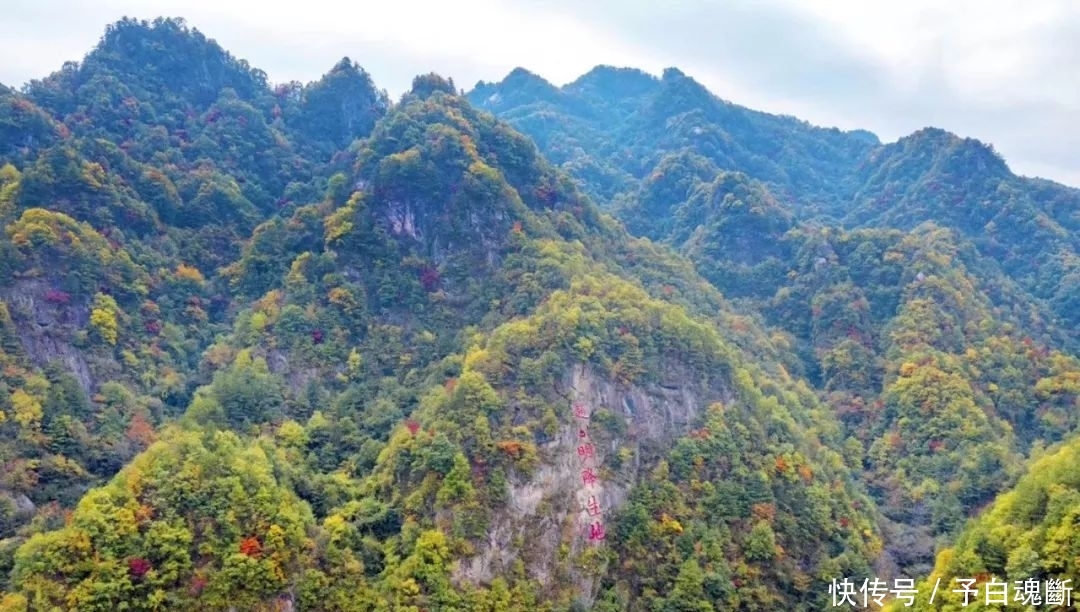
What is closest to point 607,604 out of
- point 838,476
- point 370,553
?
Result: point 370,553

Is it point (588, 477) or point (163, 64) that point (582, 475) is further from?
point (163, 64)

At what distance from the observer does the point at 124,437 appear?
42688mm

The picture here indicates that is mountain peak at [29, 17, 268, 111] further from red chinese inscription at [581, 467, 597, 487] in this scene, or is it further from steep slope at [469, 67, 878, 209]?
red chinese inscription at [581, 467, 597, 487]

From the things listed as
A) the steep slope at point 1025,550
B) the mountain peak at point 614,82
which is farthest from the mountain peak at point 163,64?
the mountain peak at point 614,82

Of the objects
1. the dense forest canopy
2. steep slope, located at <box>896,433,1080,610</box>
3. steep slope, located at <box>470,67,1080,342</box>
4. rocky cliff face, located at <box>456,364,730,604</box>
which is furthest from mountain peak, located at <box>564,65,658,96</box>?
steep slope, located at <box>896,433,1080,610</box>

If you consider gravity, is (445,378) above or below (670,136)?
below

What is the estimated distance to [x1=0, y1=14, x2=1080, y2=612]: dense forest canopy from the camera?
34.6 m

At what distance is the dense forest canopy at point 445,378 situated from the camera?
114 ft

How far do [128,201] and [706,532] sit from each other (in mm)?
49394

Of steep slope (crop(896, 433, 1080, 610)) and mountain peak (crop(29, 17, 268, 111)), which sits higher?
mountain peak (crop(29, 17, 268, 111))

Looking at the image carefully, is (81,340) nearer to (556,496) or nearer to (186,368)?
(186,368)

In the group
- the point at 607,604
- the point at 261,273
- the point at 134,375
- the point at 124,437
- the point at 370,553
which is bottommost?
the point at 607,604

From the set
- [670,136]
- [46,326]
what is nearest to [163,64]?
[46,326]

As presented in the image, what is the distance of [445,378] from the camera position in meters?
48.1
